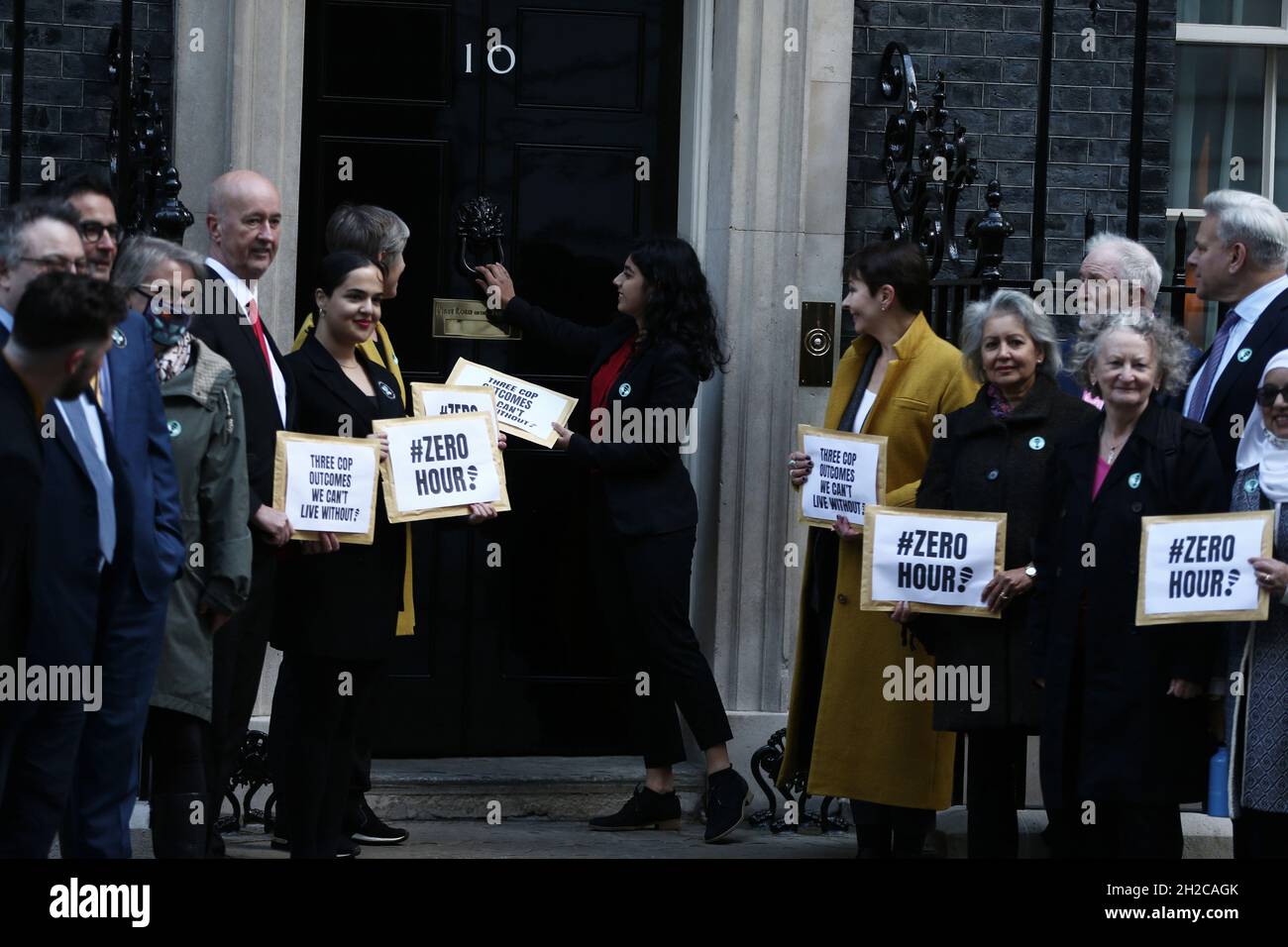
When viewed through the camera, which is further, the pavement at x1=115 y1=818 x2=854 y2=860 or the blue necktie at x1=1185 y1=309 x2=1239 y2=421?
the pavement at x1=115 y1=818 x2=854 y2=860

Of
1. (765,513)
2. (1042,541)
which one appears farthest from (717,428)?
(1042,541)

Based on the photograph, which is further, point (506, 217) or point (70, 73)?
point (506, 217)

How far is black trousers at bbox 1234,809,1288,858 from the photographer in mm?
5875

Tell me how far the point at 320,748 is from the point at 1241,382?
3107mm

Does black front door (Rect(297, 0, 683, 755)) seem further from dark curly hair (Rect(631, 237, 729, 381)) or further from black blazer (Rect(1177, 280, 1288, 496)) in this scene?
black blazer (Rect(1177, 280, 1288, 496))

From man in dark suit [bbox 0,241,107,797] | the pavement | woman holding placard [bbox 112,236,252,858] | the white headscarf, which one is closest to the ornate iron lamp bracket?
the white headscarf

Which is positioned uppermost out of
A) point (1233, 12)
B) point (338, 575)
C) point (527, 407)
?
point (1233, 12)

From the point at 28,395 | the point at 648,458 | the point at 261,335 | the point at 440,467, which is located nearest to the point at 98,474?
the point at 28,395

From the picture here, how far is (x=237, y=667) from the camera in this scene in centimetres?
628

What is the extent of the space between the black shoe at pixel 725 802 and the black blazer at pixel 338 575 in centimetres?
167

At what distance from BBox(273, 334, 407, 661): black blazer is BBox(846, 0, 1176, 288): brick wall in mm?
2791

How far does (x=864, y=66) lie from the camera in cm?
853

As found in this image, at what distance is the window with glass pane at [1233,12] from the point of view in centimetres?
897

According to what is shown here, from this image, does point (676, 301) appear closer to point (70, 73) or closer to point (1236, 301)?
point (1236, 301)
